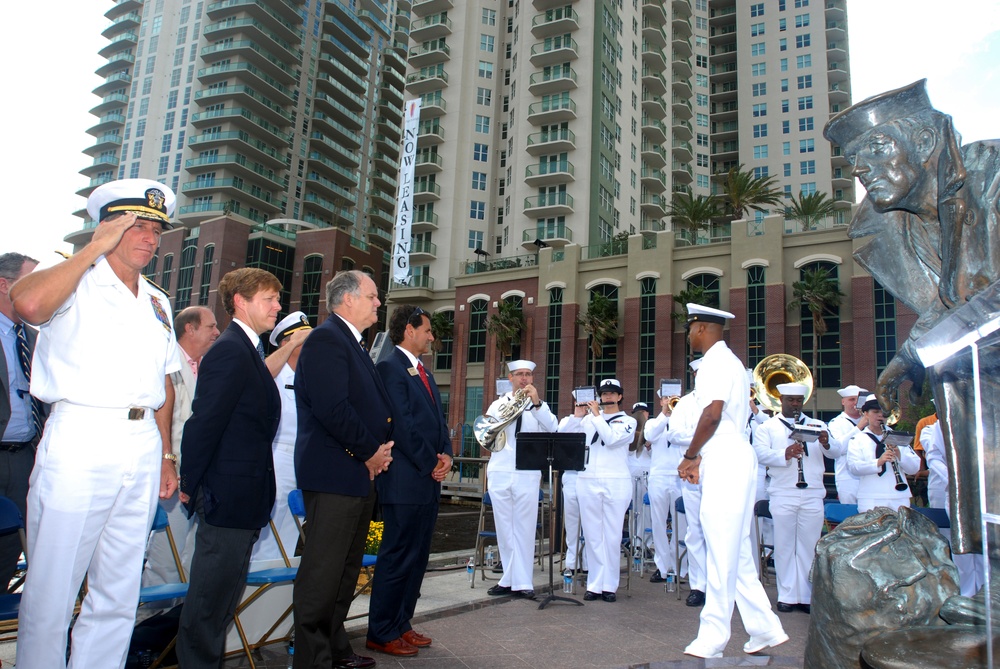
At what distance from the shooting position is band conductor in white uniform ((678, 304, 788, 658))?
479 centimetres

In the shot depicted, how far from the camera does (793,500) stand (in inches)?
311

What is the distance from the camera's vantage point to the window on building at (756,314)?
3703cm

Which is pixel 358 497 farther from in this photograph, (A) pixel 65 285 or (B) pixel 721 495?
(B) pixel 721 495

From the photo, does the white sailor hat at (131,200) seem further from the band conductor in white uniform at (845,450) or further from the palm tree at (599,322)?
the palm tree at (599,322)

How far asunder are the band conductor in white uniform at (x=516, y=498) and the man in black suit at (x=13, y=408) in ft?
14.1

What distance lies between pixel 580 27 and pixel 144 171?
159 feet

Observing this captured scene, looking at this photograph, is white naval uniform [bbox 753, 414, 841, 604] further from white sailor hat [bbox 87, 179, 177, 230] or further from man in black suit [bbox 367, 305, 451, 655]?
white sailor hat [bbox 87, 179, 177, 230]

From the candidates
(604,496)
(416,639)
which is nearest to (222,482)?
(416,639)

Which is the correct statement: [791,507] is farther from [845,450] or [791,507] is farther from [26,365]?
[26,365]

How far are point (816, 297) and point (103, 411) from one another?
36.3 m

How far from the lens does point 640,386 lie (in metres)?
40.4

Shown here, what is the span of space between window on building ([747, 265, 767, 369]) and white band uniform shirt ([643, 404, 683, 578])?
28.5 meters

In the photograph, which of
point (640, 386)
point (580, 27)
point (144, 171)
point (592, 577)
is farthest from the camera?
point (144, 171)

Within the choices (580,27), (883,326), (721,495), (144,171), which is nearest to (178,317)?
(721,495)
